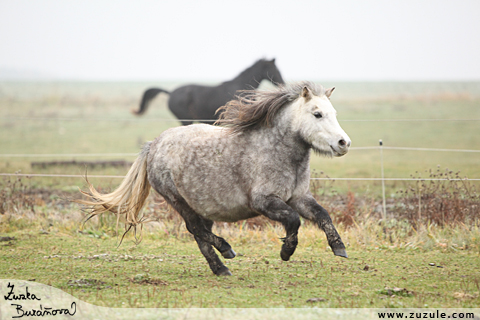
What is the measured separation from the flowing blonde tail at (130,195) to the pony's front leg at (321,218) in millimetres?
1915

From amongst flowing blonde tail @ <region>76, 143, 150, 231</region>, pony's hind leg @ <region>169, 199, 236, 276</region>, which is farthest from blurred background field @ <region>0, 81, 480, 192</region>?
pony's hind leg @ <region>169, 199, 236, 276</region>

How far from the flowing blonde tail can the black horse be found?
15.4 ft

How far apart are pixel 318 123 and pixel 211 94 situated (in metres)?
6.84

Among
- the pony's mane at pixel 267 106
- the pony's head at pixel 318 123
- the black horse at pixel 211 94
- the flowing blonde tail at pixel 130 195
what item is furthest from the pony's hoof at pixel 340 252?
the black horse at pixel 211 94

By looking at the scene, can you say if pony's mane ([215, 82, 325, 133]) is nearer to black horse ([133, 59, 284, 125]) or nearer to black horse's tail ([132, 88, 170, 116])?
black horse ([133, 59, 284, 125])

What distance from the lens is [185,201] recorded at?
5.73 metres

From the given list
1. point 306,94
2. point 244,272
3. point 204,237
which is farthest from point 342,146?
point 244,272

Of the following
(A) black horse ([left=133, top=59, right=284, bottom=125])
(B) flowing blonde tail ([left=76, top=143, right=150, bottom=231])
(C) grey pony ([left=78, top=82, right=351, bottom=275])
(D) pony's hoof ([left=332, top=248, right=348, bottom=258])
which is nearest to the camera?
(D) pony's hoof ([left=332, top=248, right=348, bottom=258])

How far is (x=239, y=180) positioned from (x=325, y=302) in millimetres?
1529

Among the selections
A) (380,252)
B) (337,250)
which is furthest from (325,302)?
(380,252)

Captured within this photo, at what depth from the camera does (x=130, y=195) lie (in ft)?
20.2

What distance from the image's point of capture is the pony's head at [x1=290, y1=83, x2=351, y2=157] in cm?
484

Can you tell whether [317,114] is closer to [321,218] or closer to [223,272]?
[321,218]

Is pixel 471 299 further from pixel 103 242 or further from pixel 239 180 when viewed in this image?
pixel 103 242
